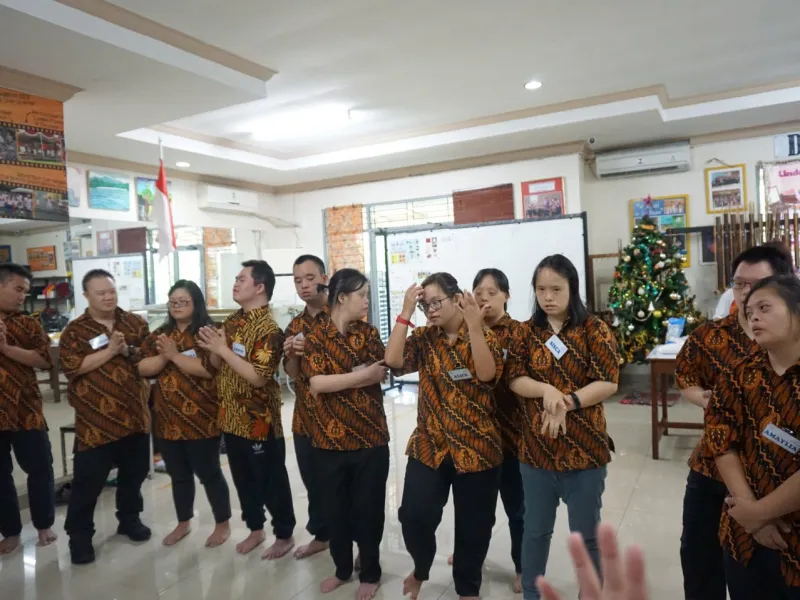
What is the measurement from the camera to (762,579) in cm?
135

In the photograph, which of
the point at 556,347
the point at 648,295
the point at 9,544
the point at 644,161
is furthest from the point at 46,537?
the point at 644,161

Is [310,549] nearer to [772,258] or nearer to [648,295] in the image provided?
[772,258]

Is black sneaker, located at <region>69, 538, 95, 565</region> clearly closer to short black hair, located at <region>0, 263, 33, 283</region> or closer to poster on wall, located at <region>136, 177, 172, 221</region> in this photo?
short black hair, located at <region>0, 263, 33, 283</region>

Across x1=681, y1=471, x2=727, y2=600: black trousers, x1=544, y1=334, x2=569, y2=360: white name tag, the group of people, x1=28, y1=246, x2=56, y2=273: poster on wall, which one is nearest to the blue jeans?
the group of people

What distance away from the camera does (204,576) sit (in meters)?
2.61

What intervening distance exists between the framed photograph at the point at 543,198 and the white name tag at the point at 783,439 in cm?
517

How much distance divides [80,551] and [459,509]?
6.38 ft

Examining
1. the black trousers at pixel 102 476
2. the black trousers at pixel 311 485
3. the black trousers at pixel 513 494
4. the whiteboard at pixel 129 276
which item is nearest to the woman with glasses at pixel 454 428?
the black trousers at pixel 513 494

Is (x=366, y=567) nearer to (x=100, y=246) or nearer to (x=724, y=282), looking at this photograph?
(x=100, y=246)

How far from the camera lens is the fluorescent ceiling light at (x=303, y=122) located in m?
5.23

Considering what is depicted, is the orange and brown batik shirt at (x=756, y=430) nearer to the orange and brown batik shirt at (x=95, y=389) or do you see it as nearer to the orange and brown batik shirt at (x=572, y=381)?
the orange and brown batik shirt at (x=572, y=381)

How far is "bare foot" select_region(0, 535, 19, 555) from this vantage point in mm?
2924

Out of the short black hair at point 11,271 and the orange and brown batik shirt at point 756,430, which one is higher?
the short black hair at point 11,271

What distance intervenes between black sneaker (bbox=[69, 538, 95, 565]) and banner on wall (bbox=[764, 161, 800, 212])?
6419 millimetres
